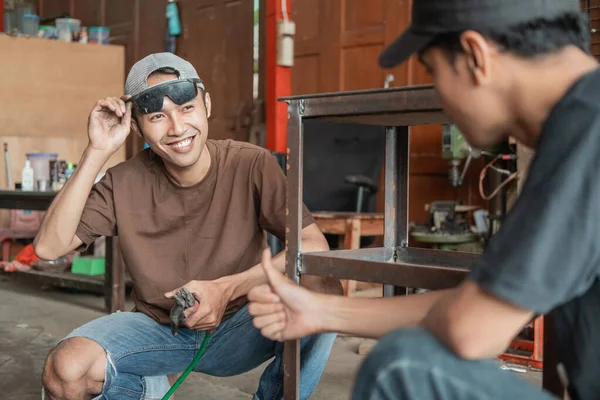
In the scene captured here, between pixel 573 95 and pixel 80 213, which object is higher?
pixel 573 95

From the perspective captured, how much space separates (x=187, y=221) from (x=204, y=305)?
0.95 feet

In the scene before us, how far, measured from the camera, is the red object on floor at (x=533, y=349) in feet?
9.70

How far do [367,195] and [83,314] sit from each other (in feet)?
5.94

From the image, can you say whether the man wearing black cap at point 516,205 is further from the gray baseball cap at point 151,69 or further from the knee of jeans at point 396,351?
the gray baseball cap at point 151,69

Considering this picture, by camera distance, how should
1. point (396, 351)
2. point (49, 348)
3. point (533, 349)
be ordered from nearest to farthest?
point (396, 351), point (533, 349), point (49, 348)

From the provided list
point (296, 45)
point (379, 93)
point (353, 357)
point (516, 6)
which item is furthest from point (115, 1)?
point (516, 6)

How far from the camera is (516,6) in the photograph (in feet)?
3.16

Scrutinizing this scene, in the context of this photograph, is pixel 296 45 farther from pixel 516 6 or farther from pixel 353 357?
pixel 516 6

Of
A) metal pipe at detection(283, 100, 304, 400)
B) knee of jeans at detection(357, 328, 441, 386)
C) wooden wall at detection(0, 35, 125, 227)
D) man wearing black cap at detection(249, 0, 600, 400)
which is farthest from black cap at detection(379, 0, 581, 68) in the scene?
wooden wall at detection(0, 35, 125, 227)

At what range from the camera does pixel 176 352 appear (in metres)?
1.96

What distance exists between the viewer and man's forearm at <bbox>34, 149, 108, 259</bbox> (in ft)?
6.49

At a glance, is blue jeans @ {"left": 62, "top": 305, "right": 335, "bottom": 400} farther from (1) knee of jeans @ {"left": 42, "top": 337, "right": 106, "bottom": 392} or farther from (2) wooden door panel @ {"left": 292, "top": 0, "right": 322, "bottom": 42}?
(2) wooden door panel @ {"left": 292, "top": 0, "right": 322, "bottom": 42}

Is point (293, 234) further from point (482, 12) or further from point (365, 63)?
point (365, 63)

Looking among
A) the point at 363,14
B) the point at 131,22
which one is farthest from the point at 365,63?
the point at 131,22
